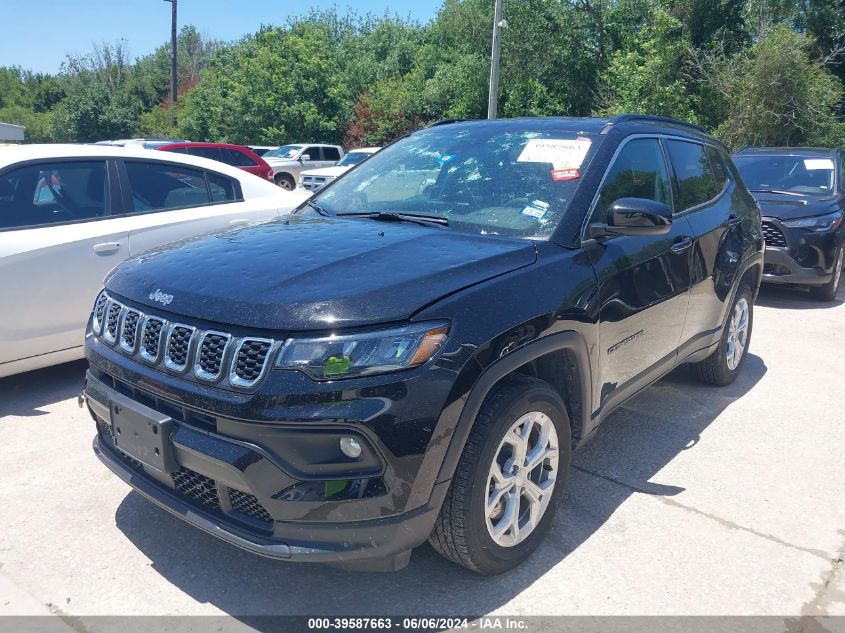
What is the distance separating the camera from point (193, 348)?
245cm

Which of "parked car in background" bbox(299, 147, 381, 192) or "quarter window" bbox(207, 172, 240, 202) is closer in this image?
"quarter window" bbox(207, 172, 240, 202)

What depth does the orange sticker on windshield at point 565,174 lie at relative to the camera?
10.9ft

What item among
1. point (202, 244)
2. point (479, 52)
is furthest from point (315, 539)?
point (479, 52)

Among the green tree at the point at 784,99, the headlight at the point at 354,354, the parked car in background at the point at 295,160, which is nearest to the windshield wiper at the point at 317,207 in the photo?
the headlight at the point at 354,354

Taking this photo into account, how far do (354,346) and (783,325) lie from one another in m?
6.30

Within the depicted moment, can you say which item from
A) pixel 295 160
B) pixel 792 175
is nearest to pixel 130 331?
pixel 792 175

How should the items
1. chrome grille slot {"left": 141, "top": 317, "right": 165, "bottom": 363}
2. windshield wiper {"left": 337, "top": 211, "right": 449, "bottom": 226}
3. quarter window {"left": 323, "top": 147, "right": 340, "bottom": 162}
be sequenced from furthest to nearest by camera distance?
quarter window {"left": 323, "top": 147, "right": 340, "bottom": 162} < windshield wiper {"left": 337, "top": 211, "right": 449, "bottom": 226} < chrome grille slot {"left": 141, "top": 317, "right": 165, "bottom": 363}

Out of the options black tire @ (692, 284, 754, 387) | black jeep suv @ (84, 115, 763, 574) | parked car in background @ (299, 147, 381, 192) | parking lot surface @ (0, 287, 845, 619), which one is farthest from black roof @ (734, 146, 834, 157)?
parked car in background @ (299, 147, 381, 192)

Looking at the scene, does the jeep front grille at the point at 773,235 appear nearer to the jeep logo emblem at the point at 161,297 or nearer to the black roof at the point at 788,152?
the black roof at the point at 788,152

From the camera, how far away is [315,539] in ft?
7.61

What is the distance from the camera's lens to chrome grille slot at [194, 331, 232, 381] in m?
2.38

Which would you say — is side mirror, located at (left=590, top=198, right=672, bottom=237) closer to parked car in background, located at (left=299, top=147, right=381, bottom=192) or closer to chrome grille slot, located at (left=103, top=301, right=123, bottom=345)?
chrome grille slot, located at (left=103, top=301, right=123, bottom=345)

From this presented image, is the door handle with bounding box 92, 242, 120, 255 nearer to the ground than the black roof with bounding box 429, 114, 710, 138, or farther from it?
nearer to the ground

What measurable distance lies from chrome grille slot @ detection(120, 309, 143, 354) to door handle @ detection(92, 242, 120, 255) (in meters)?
2.30
